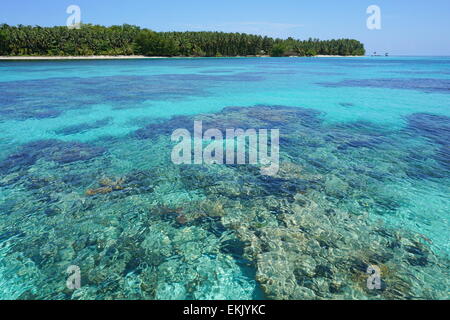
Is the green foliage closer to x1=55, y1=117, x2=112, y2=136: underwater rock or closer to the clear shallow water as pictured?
x1=55, y1=117, x2=112, y2=136: underwater rock

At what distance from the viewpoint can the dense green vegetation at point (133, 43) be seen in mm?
77562

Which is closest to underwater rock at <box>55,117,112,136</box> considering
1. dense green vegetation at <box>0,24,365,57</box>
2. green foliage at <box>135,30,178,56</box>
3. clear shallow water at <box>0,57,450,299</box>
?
clear shallow water at <box>0,57,450,299</box>

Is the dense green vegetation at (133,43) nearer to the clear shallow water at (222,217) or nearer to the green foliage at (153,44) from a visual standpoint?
the green foliage at (153,44)

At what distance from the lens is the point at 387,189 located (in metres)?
7.78

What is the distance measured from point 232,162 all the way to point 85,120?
34.9 feet

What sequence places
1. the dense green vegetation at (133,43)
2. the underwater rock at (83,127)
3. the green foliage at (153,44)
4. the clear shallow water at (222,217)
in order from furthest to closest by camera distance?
1. the green foliage at (153,44)
2. the dense green vegetation at (133,43)
3. the underwater rock at (83,127)
4. the clear shallow water at (222,217)

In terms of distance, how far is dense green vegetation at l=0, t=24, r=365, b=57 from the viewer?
77.6 metres

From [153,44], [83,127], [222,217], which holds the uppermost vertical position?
[153,44]

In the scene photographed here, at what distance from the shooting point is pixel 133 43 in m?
98.1

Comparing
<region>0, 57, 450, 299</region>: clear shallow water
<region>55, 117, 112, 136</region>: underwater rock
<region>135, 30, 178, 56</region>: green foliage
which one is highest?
<region>135, 30, 178, 56</region>: green foliage

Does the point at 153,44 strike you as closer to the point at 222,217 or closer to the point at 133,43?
the point at 133,43

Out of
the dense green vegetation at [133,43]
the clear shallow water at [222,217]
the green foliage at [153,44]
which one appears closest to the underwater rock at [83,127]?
the clear shallow water at [222,217]

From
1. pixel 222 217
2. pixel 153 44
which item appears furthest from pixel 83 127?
pixel 153 44

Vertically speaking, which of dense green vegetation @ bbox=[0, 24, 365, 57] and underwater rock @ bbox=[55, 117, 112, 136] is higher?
dense green vegetation @ bbox=[0, 24, 365, 57]
